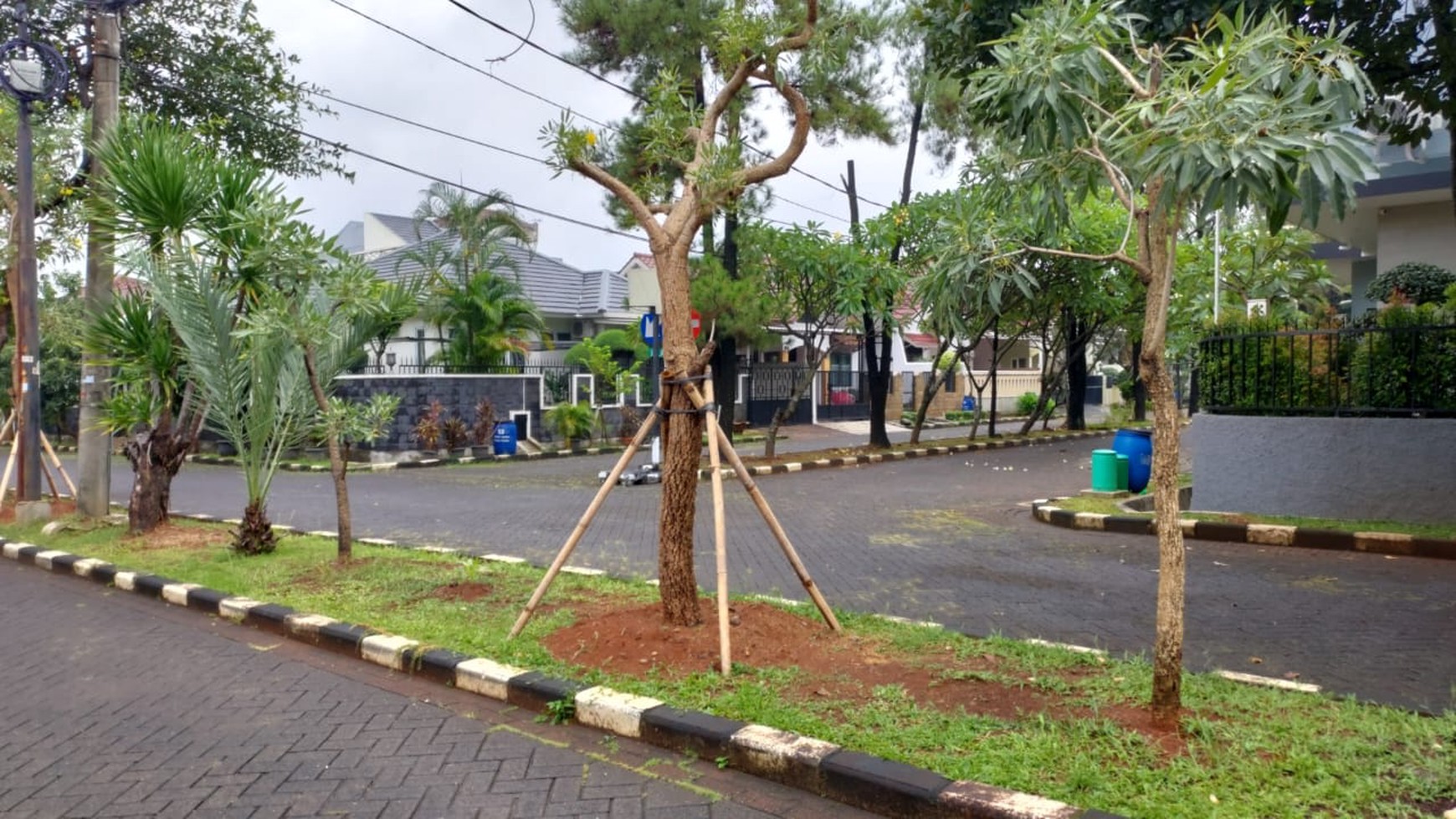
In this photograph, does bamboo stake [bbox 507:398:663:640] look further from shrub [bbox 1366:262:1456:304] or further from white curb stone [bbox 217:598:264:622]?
shrub [bbox 1366:262:1456:304]

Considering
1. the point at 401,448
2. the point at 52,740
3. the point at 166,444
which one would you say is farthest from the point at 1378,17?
the point at 401,448

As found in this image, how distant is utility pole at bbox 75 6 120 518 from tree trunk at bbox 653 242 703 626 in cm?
710

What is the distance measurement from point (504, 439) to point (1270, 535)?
16323 mm

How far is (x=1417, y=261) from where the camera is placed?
652 inches

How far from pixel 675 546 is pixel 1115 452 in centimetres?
1016

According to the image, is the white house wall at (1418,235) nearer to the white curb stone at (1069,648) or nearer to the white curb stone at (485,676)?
the white curb stone at (1069,648)

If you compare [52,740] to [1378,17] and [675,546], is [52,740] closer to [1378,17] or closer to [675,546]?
[675,546]

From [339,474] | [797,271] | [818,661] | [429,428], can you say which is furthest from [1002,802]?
[429,428]

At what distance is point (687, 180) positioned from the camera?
20.0 feet

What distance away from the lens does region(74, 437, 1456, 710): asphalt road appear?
6.06m

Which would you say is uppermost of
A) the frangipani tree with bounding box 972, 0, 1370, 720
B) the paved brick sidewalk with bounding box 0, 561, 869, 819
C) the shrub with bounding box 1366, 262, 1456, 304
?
the shrub with bounding box 1366, 262, 1456, 304

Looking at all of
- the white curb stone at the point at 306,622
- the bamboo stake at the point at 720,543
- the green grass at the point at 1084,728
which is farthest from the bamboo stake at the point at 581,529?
the white curb stone at the point at 306,622

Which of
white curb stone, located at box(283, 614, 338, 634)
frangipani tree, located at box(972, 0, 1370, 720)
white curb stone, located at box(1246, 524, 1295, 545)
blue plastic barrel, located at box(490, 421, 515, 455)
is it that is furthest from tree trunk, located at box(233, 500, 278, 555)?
blue plastic barrel, located at box(490, 421, 515, 455)

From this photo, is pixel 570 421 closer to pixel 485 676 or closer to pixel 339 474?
pixel 339 474
